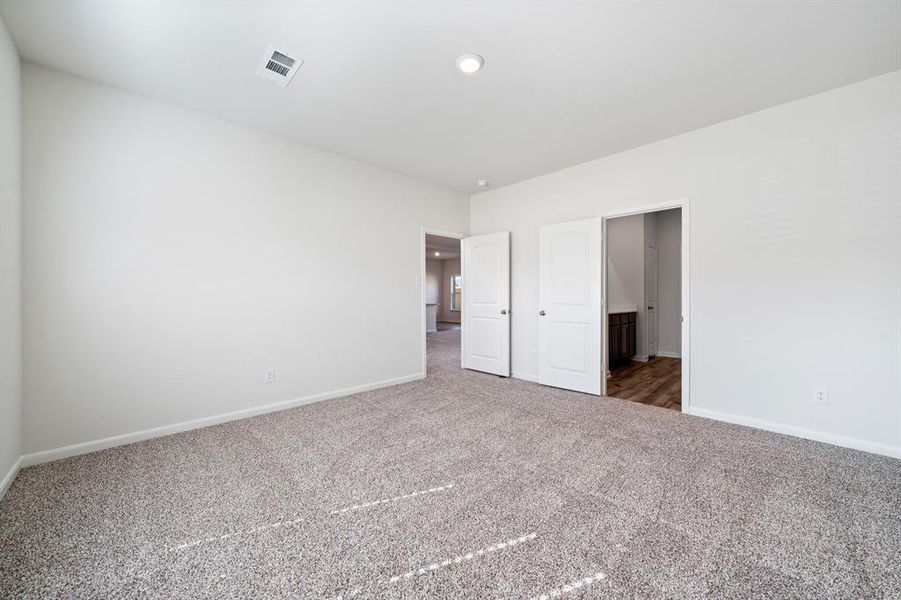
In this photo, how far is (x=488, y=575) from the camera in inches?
54.1

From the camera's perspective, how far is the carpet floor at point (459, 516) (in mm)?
1354

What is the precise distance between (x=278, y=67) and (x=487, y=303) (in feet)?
11.5

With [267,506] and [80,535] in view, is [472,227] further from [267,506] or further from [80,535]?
[80,535]

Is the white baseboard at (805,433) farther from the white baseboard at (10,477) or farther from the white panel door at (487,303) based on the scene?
the white baseboard at (10,477)

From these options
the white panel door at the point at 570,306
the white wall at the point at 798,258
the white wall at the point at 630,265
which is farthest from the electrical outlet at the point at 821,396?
the white wall at the point at 630,265

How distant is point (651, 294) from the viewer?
6.19 m

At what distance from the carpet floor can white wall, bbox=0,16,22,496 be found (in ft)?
1.00

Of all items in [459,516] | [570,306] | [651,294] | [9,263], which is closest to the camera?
[459,516]

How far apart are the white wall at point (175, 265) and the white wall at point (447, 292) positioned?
866cm

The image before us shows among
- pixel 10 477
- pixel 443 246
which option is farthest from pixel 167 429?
pixel 443 246

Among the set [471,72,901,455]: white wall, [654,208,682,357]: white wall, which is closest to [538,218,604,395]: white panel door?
[471,72,901,455]: white wall

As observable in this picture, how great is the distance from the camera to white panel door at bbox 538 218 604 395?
388 cm

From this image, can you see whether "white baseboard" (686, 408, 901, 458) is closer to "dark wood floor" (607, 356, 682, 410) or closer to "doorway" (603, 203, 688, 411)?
"dark wood floor" (607, 356, 682, 410)

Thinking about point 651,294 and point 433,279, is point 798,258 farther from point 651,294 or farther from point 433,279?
point 433,279
